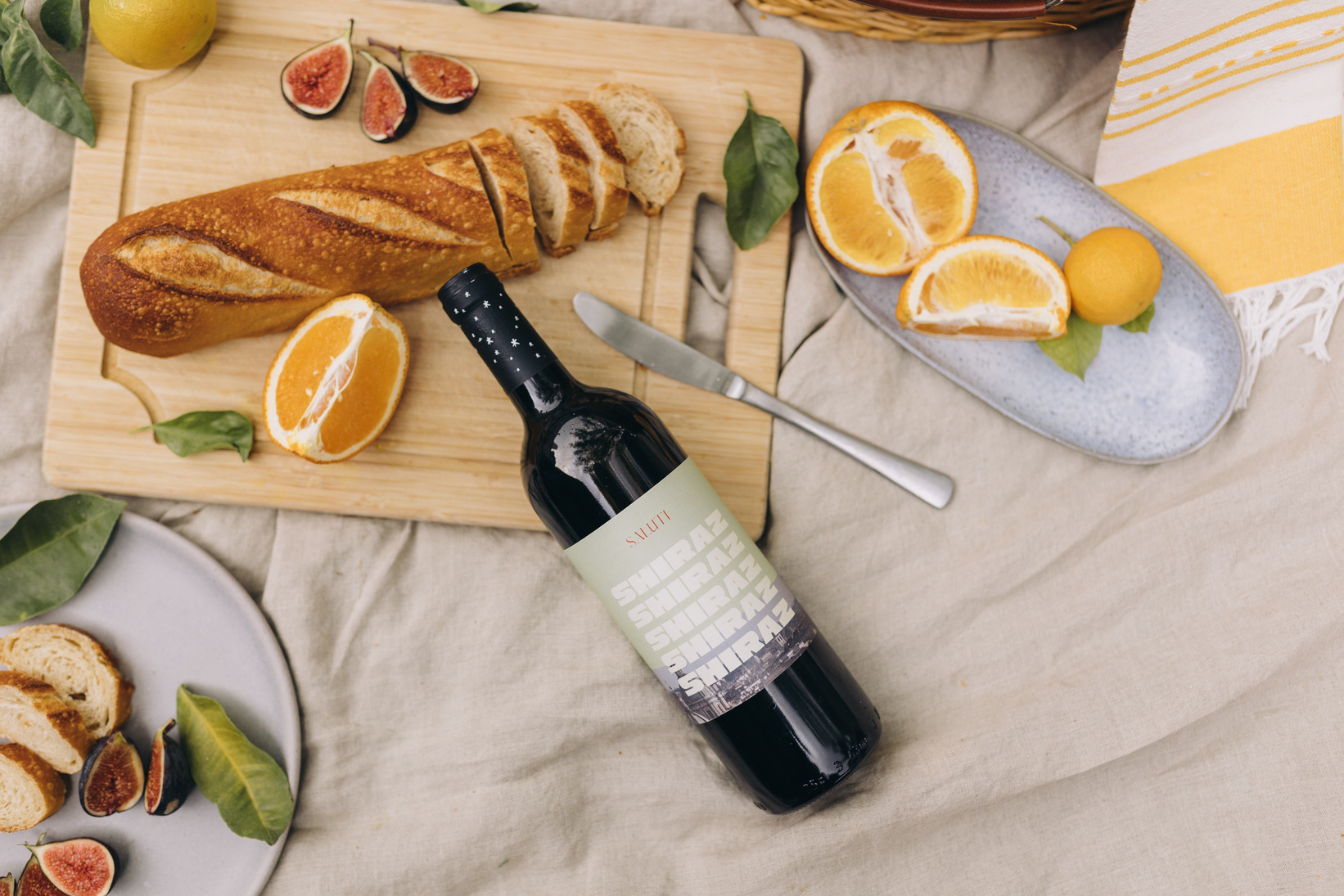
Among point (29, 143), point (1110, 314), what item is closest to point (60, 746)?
point (29, 143)

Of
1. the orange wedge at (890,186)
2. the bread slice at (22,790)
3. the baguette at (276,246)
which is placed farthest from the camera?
the orange wedge at (890,186)

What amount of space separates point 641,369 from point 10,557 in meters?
1.49

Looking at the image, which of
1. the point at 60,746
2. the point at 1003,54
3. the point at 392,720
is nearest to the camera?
the point at 60,746

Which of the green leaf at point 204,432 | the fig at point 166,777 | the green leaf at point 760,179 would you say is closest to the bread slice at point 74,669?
the fig at point 166,777

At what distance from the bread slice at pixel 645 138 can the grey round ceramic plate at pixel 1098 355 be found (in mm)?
384

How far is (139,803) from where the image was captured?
1893 mm

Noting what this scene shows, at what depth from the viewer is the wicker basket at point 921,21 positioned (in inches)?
76.2

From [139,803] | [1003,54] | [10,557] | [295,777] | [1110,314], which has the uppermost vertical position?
[1003,54]

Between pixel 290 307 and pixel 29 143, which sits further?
pixel 29 143

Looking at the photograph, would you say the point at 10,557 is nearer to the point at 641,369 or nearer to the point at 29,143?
the point at 29,143

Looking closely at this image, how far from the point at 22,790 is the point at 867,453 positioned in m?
2.07

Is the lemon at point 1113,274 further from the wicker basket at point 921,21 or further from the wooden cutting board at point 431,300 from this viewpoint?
the wooden cutting board at point 431,300

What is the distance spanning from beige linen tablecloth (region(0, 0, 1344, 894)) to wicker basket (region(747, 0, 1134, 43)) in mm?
40

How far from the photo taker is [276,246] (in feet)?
5.68
